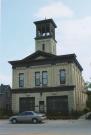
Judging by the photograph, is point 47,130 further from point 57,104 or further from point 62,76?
point 62,76

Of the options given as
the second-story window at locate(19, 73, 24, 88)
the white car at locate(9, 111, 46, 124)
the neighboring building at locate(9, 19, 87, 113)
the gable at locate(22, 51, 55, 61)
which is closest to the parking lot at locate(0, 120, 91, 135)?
the white car at locate(9, 111, 46, 124)

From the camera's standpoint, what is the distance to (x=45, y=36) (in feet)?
184

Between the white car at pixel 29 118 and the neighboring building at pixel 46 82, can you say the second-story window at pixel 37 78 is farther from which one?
the white car at pixel 29 118

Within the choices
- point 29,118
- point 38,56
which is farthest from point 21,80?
point 29,118

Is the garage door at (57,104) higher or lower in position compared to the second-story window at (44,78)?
lower

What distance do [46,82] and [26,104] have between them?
502 cm

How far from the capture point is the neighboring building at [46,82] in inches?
1934

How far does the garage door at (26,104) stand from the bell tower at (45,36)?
31.3 feet

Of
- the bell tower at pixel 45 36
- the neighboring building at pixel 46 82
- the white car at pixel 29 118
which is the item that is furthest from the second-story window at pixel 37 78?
the white car at pixel 29 118

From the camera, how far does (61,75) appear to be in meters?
50.2

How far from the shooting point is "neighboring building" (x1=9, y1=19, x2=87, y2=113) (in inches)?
1934

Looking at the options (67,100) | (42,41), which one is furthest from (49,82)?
(42,41)

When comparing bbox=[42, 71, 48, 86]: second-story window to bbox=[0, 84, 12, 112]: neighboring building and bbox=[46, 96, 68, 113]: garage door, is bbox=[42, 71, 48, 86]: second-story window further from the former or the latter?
bbox=[0, 84, 12, 112]: neighboring building

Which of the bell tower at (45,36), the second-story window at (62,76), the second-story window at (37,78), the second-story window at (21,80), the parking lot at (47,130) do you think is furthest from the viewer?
the bell tower at (45,36)
